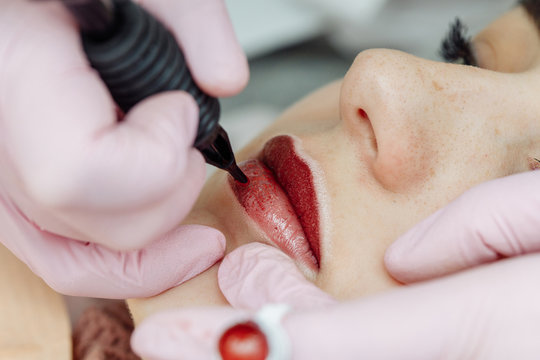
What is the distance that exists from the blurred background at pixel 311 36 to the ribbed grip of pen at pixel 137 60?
3.45ft

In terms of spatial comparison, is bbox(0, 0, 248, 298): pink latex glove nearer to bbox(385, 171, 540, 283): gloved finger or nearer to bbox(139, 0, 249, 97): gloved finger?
bbox(139, 0, 249, 97): gloved finger

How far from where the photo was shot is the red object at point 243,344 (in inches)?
17.0

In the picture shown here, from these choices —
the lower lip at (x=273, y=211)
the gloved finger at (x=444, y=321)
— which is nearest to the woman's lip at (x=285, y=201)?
the lower lip at (x=273, y=211)

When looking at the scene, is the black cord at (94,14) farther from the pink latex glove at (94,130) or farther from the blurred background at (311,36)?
the blurred background at (311,36)

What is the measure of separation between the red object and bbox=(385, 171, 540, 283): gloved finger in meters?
0.29

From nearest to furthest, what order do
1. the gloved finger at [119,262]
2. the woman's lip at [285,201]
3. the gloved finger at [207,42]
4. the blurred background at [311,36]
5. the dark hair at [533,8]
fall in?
the gloved finger at [207,42] → the gloved finger at [119,262] → the woman's lip at [285,201] → the dark hair at [533,8] → the blurred background at [311,36]

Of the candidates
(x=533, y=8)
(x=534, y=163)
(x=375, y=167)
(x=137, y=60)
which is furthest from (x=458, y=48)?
(x=137, y=60)

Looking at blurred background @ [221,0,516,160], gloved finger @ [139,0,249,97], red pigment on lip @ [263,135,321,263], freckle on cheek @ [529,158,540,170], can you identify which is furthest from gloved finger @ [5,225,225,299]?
blurred background @ [221,0,516,160]

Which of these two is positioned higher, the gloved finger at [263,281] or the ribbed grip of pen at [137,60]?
the ribbed grip of pen at [137,60]

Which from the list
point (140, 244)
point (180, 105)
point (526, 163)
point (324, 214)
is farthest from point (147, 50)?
point (526, 163)

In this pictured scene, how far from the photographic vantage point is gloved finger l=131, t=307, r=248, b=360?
48cm

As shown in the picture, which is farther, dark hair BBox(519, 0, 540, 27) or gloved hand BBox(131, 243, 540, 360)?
dark hair BBox(519, 0, 540, 27)

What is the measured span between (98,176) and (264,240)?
39cm

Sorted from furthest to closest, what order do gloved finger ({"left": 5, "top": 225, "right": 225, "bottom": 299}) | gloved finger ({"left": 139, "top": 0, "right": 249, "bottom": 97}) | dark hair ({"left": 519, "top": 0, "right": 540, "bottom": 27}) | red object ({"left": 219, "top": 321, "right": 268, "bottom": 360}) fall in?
dark hair ({"left": 519, "top": 0, "right": 540, "bottom": 27}) < gloved finger ({"left": 5, "top": 225, "right": 225, "bottom": 299}) < gloved finger ({"left": 139, "top": 0, "right": 249, "bottom": 97}) < red object ({"left": 219, "top": 321, "right": 268, "bottom": 360})
